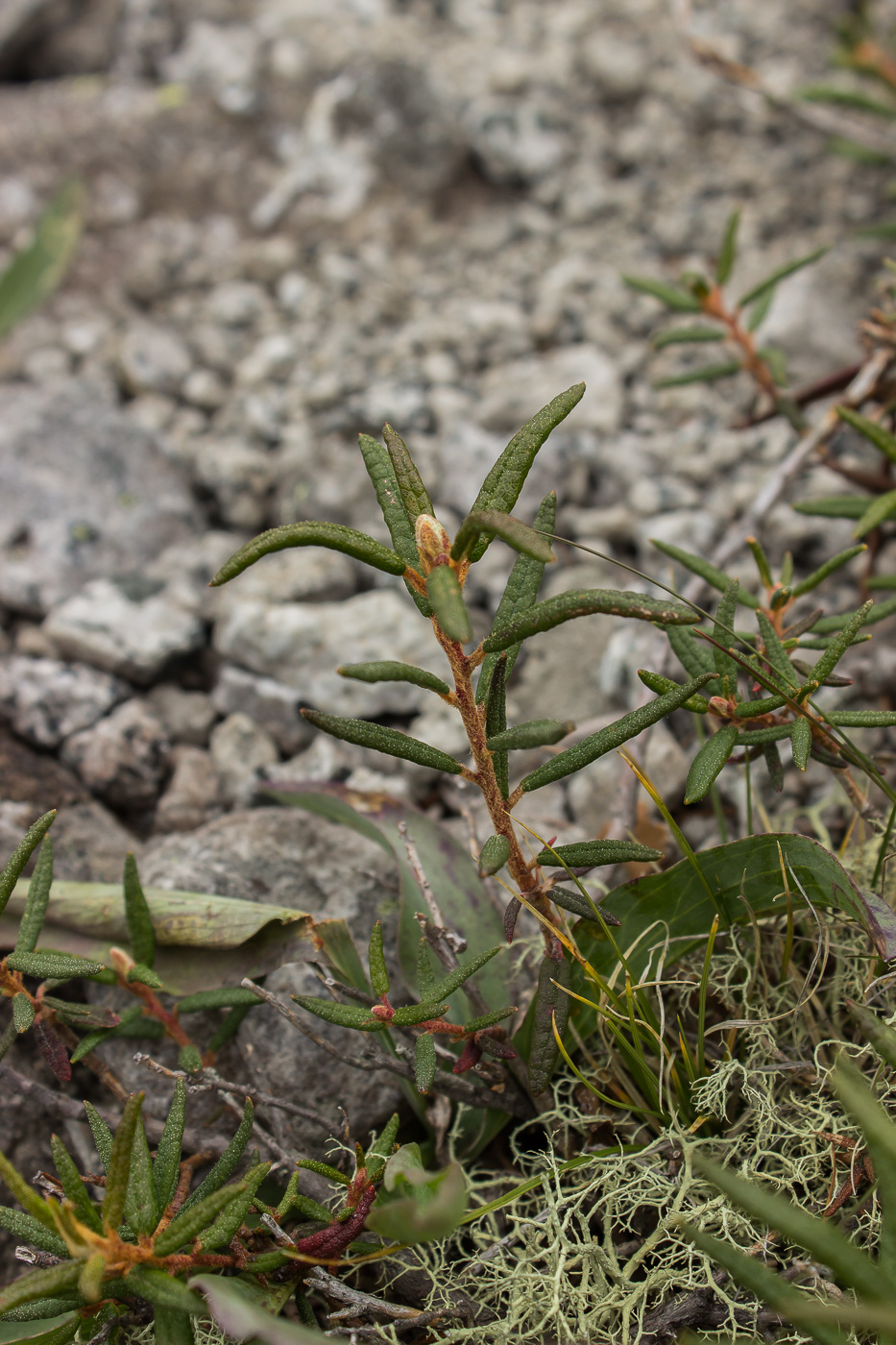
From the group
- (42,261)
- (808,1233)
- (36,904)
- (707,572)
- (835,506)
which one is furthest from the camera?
(42,261)

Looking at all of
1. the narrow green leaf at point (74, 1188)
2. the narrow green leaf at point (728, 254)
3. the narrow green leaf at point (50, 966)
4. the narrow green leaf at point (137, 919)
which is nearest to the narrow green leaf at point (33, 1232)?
the narrow green leaf at point (74, 1188)

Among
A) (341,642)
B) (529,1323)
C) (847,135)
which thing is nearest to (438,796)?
(341,642)

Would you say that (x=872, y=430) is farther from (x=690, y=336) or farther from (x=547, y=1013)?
(x=547, y=1013)

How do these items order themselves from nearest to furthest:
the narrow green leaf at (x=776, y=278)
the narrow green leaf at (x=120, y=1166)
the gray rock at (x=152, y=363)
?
1. the narrow green leaf at (x=120, y=1166)
2. the narrow green leaf at (x=776, y=278)
3. the gray rock at (x=152, y=363)

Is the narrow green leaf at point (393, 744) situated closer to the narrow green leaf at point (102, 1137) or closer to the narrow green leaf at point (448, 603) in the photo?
the narrow green leaf at point (448, 603)

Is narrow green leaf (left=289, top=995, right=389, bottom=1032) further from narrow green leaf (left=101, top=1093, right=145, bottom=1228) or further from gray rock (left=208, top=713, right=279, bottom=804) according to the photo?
gray rock (left=208, top=713, right=279, bottom=804)

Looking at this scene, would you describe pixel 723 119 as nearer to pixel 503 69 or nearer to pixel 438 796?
pixel 503 69

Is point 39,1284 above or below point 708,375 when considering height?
below

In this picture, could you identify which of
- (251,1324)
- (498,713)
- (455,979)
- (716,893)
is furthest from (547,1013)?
(251,1324)
